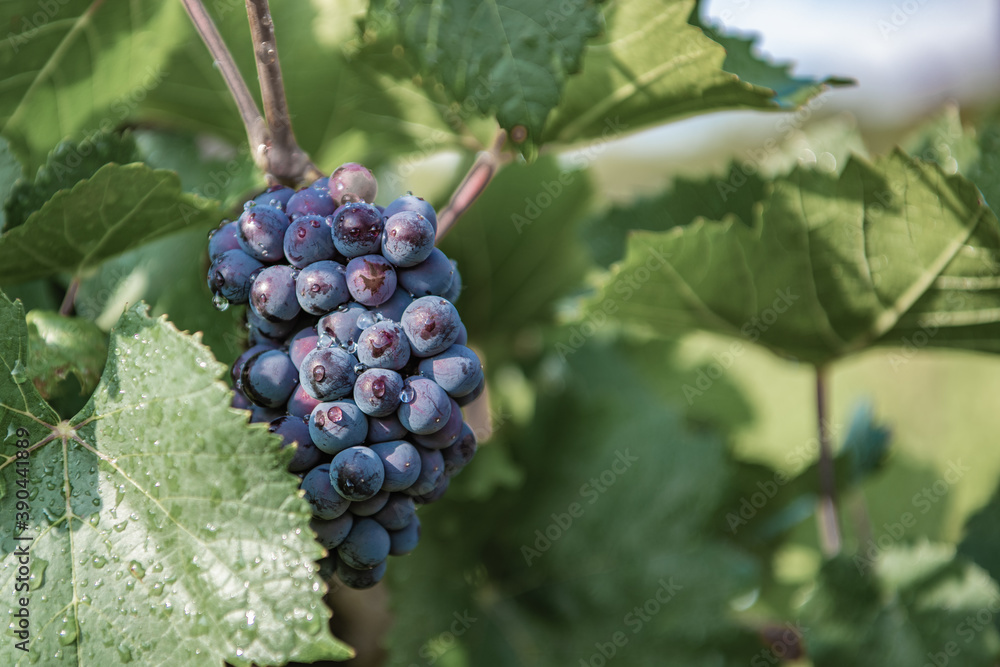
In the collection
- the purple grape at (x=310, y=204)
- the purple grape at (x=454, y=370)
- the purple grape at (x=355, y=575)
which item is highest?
the purple grape at (x=310, y=204)

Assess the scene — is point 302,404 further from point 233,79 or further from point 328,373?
point 233,79

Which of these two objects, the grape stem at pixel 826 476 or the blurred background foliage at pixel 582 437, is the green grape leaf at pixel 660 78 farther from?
the grape stem at pixel 826 476

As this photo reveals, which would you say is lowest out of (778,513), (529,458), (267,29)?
(778,513)

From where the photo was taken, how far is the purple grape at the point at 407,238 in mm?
476

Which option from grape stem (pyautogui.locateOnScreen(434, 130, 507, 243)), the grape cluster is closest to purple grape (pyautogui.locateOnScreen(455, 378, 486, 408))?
the grape cluster

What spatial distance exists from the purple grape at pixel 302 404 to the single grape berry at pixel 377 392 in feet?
0.11

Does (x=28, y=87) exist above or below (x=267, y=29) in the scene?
below

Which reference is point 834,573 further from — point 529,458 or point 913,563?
point 529,458

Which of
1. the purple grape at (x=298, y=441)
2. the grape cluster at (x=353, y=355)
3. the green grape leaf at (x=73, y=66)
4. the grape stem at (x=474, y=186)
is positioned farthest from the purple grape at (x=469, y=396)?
the green grape leaf at (x=73, y=66)

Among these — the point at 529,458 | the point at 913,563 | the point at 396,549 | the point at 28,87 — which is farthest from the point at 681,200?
the point at 28,87

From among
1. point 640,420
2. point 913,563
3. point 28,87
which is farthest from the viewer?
point 640,420

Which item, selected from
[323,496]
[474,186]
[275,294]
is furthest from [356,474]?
[474,186]

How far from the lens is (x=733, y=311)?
2.68ft

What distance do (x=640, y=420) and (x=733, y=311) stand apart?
218mm
